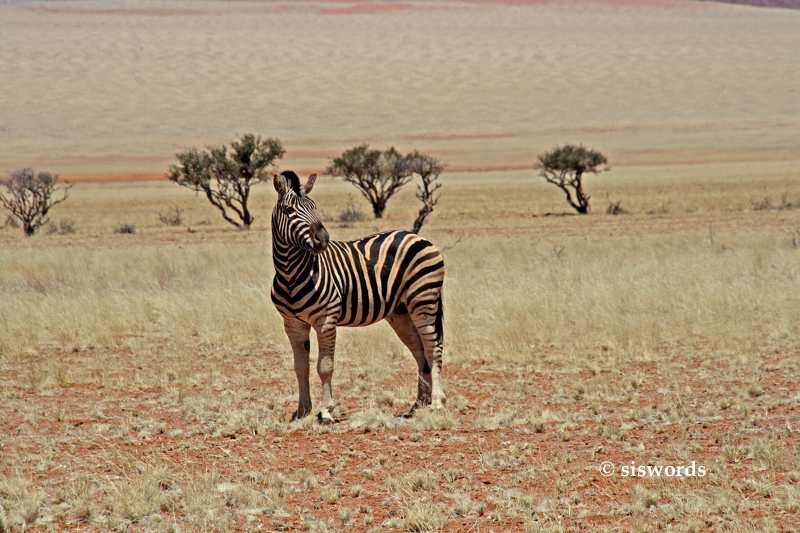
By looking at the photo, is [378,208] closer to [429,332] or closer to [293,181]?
[429,332]

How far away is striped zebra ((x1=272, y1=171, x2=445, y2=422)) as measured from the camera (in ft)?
30.5

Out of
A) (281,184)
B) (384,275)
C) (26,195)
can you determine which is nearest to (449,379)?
(384,275)

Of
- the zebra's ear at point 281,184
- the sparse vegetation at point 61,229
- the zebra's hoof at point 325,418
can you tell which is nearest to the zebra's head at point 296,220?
the zebra's ear at point 281,184

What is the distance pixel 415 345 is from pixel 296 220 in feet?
6.75

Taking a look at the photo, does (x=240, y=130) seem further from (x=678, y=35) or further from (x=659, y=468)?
(x=659, y=468)

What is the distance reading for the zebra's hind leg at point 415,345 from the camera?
10.2 meters

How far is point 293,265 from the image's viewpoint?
9.30m

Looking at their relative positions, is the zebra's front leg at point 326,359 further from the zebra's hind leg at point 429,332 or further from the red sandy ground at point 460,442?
the zebra's hind leg at point 429,332

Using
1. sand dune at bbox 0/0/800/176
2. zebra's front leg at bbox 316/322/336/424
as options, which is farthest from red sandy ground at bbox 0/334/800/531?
sand dune at bbox 0/0/800/176

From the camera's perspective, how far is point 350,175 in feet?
124

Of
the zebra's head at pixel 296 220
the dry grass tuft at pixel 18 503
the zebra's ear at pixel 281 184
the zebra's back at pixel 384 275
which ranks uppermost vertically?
the zebra's ear at pixel 281 184

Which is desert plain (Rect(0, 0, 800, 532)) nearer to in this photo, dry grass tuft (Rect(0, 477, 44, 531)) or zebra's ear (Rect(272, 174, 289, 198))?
dry grass tuft (Rect(0, 477, 44, 531))

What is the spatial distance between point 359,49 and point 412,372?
113 meters

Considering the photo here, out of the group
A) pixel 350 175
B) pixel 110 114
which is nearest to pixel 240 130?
pixel 110 114
